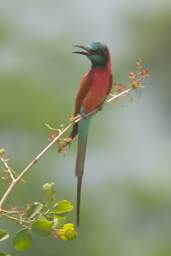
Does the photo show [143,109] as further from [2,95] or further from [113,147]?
[2,95]

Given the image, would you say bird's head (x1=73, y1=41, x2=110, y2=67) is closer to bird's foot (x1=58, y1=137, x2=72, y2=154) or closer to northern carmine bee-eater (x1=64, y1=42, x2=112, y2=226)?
northern carmine bee-eater (x1=64, y1=42, x2=112, y2=226)

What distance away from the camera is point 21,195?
6.13 metres

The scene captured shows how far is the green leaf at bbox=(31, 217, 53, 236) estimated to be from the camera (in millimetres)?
1537

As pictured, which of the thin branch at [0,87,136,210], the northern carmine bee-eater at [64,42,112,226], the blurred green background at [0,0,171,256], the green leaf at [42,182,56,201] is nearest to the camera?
the thin branch at [0,87,136,210]

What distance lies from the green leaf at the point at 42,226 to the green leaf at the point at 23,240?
15 millimetres

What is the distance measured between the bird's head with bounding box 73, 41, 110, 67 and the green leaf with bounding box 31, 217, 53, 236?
395 millimetres

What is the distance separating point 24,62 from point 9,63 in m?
0.44

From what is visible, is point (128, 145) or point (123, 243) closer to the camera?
point (123, 243)

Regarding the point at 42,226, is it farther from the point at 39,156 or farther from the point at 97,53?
the point at 97,53

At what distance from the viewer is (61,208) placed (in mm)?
1587

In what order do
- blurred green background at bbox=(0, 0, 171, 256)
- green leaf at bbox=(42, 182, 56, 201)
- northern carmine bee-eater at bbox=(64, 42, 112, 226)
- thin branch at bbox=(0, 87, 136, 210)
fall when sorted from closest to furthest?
thin branch at bbox=(0, 87, 136, 210)
green leaf at bbox=(42, 182, 56, 201)
northern carmine bee-eater at bbox=(64, 42, 112, 226)
blurred green background at bbox=(0, 0, 171, 256)

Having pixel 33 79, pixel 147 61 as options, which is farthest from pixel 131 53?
pixel 33 79

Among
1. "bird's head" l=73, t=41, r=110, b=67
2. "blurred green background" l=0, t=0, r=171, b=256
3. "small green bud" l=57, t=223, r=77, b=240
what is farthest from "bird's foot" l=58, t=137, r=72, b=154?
"blurred green background" l=0, t=0, r=171, b=256

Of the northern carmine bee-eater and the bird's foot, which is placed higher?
the northern carmine bee-eater
